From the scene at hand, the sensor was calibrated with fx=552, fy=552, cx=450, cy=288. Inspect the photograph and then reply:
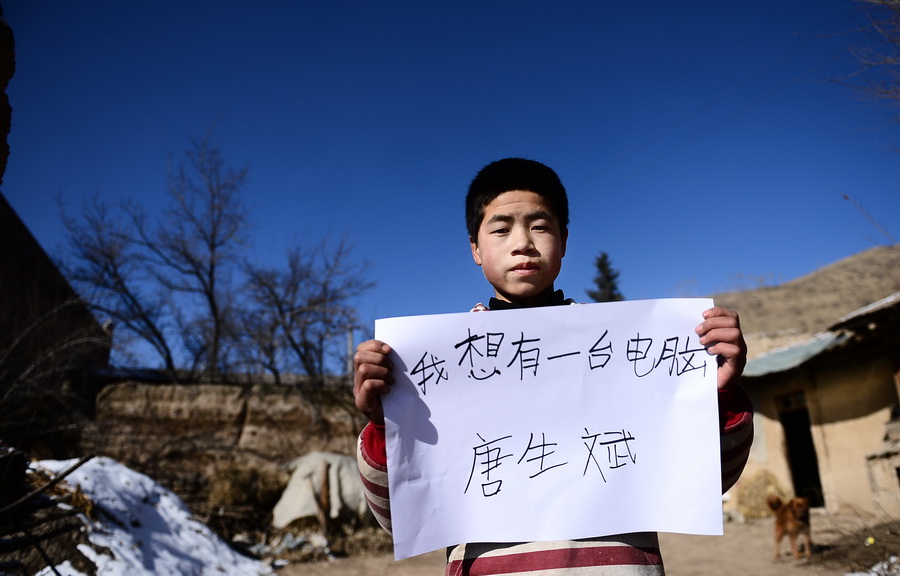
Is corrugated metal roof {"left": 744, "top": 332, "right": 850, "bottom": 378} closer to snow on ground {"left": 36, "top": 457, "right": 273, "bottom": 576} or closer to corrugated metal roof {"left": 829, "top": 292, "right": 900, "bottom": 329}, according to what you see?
corrugated metal roof {"left": 829, "top": 292, "right": 900, "bottom": 329}

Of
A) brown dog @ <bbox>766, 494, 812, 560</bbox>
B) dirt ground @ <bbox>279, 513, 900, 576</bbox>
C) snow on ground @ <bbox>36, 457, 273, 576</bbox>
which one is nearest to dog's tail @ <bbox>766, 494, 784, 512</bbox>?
brown dog @ <bbox>766, 494, 812, 560</bbox>

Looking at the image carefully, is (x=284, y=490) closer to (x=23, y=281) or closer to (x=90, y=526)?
(x=90, y=526)

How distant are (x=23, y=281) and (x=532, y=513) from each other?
1601 cm

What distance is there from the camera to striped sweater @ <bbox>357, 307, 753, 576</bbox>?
1.16 metres

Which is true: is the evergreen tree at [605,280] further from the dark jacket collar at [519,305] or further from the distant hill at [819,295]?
the dark jacket collar at [519,305]

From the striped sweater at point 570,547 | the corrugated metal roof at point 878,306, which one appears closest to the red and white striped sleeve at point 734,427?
the striped sweater at point 570,547

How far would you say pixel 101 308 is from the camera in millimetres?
11969

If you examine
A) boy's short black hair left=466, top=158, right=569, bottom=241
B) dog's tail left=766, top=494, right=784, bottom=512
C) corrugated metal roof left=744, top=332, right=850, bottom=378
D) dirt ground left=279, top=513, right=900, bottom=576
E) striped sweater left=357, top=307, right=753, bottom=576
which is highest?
corrugated metal roof left=744, top=332, right=850, bottom=378

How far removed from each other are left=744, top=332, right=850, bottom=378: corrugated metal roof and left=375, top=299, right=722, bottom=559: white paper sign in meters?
9.46

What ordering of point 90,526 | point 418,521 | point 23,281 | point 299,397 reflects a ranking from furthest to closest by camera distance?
point 23,281, point 299,397, point 90,526, point 418,521

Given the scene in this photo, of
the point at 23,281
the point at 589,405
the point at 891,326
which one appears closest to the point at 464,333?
the point at 589,405

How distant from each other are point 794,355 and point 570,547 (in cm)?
1114

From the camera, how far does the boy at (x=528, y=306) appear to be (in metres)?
1.18

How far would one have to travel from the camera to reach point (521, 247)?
1.34 metres
